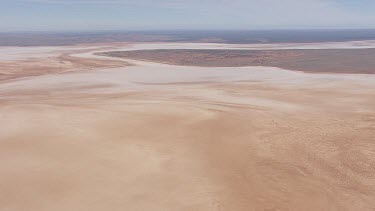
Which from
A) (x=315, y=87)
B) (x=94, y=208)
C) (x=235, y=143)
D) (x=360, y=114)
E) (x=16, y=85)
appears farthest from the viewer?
(x=16, y=85)

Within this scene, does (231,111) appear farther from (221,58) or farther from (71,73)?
(221,58)

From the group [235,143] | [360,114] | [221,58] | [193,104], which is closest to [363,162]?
[235,143]

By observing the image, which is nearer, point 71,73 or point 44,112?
point 44,112

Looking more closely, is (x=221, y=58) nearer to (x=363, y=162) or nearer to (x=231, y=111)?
(x=231, y=111)

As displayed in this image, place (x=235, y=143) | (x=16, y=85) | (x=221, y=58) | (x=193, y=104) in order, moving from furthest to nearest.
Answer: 1. (x=221, y=58)
2. (x=16, y=85)
3. (x=193, y=104)
4. (x=235, y=143)

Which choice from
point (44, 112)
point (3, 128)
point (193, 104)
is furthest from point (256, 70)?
point (3, 128)

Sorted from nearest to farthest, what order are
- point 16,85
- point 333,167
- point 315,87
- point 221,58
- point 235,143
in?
point 333,167
point 235,143
point 315,87
point 16,85
point 221,58
